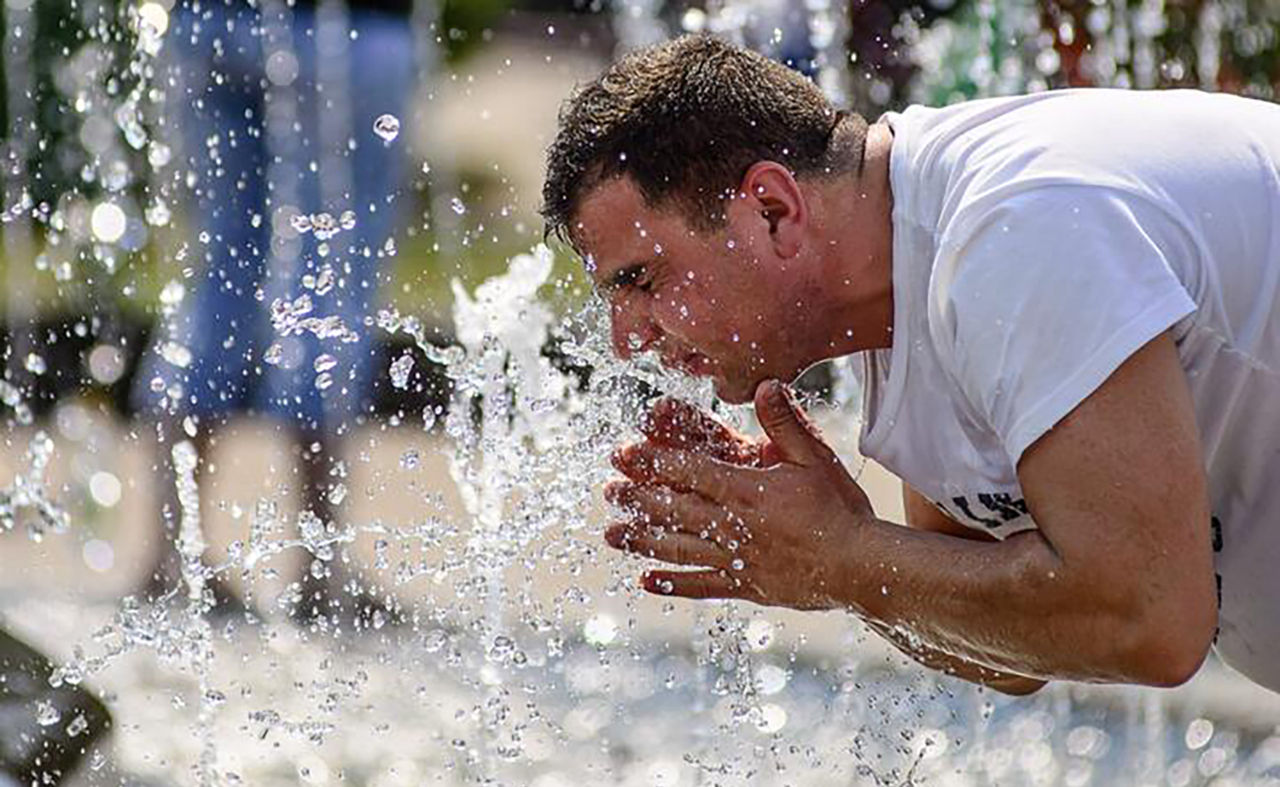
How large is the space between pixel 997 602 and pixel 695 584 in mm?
512

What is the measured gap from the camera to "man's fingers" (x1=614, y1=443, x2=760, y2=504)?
2.94 m

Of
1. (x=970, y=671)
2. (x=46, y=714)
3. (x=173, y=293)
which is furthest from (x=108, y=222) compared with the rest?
(x=970, y=671)

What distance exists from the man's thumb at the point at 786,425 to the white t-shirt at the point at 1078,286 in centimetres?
15

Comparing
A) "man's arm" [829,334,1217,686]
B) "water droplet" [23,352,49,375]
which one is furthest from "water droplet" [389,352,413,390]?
"man's arm" [829,334,1217,686]

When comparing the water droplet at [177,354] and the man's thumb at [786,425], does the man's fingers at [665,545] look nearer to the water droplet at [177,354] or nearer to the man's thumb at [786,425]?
the man's thumb at [786,425]

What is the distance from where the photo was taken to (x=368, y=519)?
7379 mm

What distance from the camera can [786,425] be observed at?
2938 mm

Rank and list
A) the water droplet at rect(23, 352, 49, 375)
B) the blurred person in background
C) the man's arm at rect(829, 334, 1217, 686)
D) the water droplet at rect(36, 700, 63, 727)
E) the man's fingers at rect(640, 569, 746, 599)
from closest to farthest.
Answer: the man's arm at rect(829, 334, 1217, 686)
the man's fingers at rect(640, 569, 746, 599)
the water droplet at rect(36, 700, 63, 727)
the blurred person in background
the water droplet at rect(23, 352, 49, 375)

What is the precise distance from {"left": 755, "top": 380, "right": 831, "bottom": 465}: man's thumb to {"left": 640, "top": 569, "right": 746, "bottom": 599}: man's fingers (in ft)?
0.67

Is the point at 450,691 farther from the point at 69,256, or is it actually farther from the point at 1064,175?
the point at 69,256

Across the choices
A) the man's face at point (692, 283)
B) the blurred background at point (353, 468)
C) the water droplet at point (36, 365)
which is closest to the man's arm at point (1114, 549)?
the man's face at point (692, 283)

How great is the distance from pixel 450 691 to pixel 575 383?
101cm

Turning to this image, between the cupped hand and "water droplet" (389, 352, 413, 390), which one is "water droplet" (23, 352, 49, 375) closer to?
"water droplet" (389, 352, 413, 390)

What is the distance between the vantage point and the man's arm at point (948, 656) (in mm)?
3389
